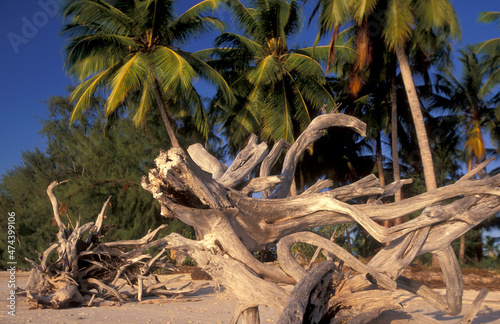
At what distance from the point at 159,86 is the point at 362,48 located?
728 centimetres

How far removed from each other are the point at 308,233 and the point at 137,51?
36.1 ft

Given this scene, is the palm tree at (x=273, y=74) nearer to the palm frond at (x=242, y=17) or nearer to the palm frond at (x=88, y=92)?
the palm frond at (x=242, y=17)

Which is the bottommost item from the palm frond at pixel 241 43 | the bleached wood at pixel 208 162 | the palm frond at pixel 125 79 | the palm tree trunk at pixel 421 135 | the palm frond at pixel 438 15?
the bleached wood at pixel 208 162

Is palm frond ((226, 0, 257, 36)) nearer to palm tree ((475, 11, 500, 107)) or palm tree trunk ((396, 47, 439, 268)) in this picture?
palm tree trunk ((396, 47, 439, 268))

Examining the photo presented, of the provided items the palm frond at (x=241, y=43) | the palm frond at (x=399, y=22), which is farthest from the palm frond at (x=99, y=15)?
the palm frond at (x=399, y=22)

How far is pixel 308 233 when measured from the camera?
3.96 metres

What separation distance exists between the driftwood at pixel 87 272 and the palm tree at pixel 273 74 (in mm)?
8086

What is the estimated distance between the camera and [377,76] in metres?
15.6

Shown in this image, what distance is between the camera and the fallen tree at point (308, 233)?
340 cm

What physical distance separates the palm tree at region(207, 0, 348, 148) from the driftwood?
8086 mm

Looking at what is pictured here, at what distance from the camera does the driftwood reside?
7.05 metres

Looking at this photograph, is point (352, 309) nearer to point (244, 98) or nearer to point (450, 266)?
point (450, 266)

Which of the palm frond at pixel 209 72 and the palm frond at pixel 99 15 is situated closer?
the palm frond at pixel 99 15

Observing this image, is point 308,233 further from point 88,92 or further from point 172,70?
point 88,92
